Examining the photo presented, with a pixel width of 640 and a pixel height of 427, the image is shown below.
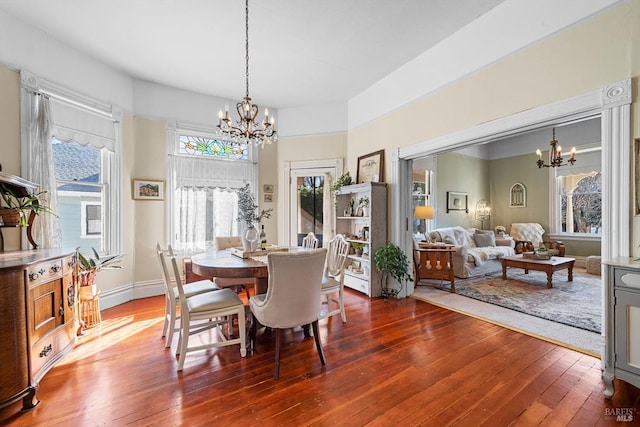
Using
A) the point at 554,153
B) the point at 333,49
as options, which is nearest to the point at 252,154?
the point at 333,49

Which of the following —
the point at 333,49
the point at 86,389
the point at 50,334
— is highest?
the point at 333,49

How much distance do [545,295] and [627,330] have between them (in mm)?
2740

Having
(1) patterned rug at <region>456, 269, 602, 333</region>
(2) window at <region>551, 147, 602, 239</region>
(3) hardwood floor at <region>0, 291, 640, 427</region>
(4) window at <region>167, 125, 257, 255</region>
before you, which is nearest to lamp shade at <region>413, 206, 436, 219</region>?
(1) patterned rug at <region>456, 269, 602, 333</region>

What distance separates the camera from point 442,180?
747 centimetres

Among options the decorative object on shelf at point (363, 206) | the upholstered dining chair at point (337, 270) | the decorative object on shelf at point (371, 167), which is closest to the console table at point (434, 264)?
the decorative object on shelf at point (363, 206)

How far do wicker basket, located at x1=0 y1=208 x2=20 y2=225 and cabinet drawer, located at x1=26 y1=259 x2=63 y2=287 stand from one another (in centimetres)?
64

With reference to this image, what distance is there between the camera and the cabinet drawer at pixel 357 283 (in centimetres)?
429

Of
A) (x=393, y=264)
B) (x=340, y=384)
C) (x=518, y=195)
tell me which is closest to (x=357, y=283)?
(x=393, y=264)

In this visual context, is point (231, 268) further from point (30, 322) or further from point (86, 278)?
point (86, 278)

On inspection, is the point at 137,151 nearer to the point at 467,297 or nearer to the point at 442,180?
the point at 467,297

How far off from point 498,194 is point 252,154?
725 centimetres

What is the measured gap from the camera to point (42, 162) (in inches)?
119

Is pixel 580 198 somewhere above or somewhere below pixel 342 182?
below

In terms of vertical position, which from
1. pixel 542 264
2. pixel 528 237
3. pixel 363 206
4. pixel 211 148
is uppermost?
pixel 211 148
